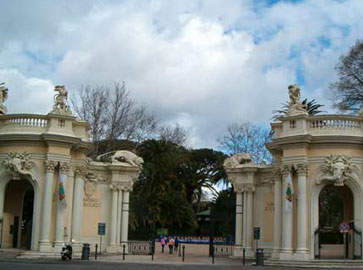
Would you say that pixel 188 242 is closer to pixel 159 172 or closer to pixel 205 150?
pixel 159 172

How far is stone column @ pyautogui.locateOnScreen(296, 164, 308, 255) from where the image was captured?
29.8 metres

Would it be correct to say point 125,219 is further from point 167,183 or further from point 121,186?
point 167,183

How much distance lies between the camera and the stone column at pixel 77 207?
33.9 metres

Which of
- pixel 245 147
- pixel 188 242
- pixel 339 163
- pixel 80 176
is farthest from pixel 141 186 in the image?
pixel 339 163

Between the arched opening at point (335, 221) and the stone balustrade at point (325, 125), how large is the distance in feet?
11.8

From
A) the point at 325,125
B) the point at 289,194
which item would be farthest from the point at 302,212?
the point at 325,125

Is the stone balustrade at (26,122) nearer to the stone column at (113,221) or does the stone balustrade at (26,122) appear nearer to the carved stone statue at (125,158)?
the carved stone statue at (125,158)

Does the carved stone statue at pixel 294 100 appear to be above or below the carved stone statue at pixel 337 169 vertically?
above

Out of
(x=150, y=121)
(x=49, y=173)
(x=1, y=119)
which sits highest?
(x=150, y=121)

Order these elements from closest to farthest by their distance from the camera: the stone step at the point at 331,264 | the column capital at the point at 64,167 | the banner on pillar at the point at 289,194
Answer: the stone step at the point at 331,264
the banner on pillar at the point at 289,194
the column capital at the point at 64,167

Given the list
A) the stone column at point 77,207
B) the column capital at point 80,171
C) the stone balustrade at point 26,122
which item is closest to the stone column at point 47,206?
the stone balustrade at point 26,122

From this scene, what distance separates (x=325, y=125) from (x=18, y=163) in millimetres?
17019

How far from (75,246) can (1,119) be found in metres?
8.66

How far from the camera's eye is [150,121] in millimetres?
55969
